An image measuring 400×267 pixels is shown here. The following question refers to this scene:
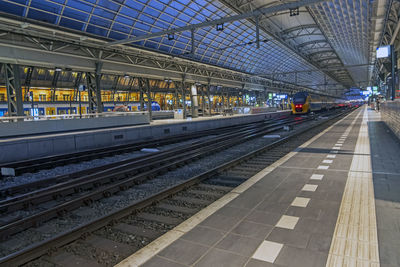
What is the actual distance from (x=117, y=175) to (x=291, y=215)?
5195 millimetres

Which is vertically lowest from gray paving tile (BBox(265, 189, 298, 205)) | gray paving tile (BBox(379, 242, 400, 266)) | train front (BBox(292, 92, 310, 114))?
gray paving tile (BBox(265, 189, 298, 205))

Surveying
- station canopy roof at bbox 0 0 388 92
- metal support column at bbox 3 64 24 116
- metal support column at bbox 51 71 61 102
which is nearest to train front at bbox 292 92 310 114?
station canopy roof at bbox 0 0 388 92

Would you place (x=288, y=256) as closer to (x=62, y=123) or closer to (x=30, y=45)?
(x=62, y=123)

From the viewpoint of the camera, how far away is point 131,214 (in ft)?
17.0

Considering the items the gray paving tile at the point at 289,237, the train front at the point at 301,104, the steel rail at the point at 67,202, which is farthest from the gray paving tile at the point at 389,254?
the train front at the point at 301,104

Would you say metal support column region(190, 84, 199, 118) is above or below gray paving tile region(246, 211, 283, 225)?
above

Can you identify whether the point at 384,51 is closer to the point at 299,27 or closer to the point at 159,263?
the point at 299,27

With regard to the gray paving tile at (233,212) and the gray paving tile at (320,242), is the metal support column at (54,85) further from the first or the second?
the gray paving tile at (320,242)

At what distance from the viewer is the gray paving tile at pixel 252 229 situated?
4.14 m

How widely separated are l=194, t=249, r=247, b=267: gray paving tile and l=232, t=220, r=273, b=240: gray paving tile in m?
0.64

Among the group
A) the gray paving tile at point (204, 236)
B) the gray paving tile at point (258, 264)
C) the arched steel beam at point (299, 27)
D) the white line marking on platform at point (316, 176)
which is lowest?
the white line marking on platform at point (316, 176)

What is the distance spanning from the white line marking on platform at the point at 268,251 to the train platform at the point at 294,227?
0.01 metres

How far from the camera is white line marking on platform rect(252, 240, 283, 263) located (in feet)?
A: 11.4

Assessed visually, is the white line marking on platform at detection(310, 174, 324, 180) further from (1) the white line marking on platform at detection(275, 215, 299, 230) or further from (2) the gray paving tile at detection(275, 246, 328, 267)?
(2) the gray paving tile at detection(275, 246, 328, 267)
